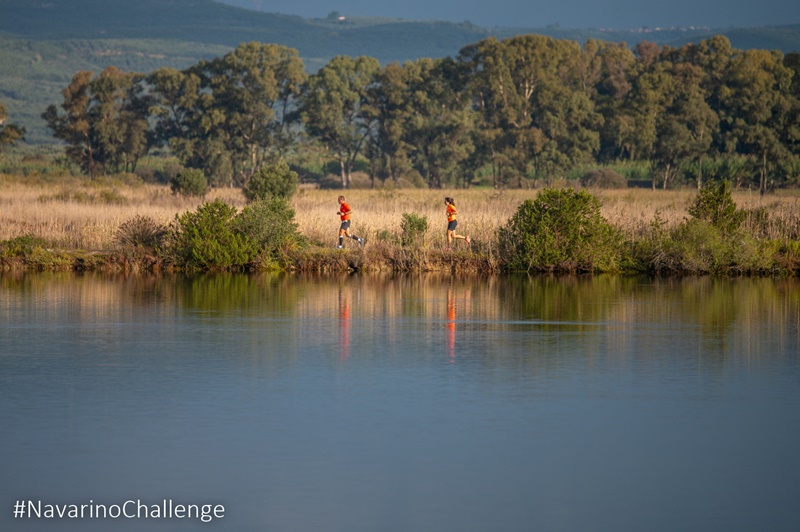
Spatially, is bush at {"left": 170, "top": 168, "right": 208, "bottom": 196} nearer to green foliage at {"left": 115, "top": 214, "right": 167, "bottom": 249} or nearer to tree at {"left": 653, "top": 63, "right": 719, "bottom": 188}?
green foliage at {"left": 115, "top": 214, "right": 167, "bottom": 249}

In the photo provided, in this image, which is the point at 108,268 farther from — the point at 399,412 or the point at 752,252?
the point at 399,412

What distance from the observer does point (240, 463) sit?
404 inches

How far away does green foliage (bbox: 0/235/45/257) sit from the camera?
29750 millimetres

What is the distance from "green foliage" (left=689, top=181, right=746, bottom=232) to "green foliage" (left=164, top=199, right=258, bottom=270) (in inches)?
449

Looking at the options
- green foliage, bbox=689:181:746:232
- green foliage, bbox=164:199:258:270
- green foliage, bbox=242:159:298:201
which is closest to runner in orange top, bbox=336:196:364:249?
green foliage, bbox=164:199:258:270

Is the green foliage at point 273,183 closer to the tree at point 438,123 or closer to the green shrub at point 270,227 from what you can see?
the green shrub at point 270,227

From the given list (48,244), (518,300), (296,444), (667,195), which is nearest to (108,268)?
(48,244)

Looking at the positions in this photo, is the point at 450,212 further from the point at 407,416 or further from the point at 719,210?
the point at 407,416

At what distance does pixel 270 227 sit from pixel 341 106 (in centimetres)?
5897

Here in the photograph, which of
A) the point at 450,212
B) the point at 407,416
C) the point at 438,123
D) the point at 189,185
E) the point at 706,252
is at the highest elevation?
the point at 438,123

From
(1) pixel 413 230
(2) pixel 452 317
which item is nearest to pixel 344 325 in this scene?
(2) pixel 452 317

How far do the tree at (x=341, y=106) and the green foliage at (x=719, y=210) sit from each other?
57.6 metres

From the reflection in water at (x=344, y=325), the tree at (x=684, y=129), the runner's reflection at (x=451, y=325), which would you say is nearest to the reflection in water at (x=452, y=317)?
the runner's reflection at (x=451, y=325)

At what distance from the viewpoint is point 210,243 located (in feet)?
94.6
